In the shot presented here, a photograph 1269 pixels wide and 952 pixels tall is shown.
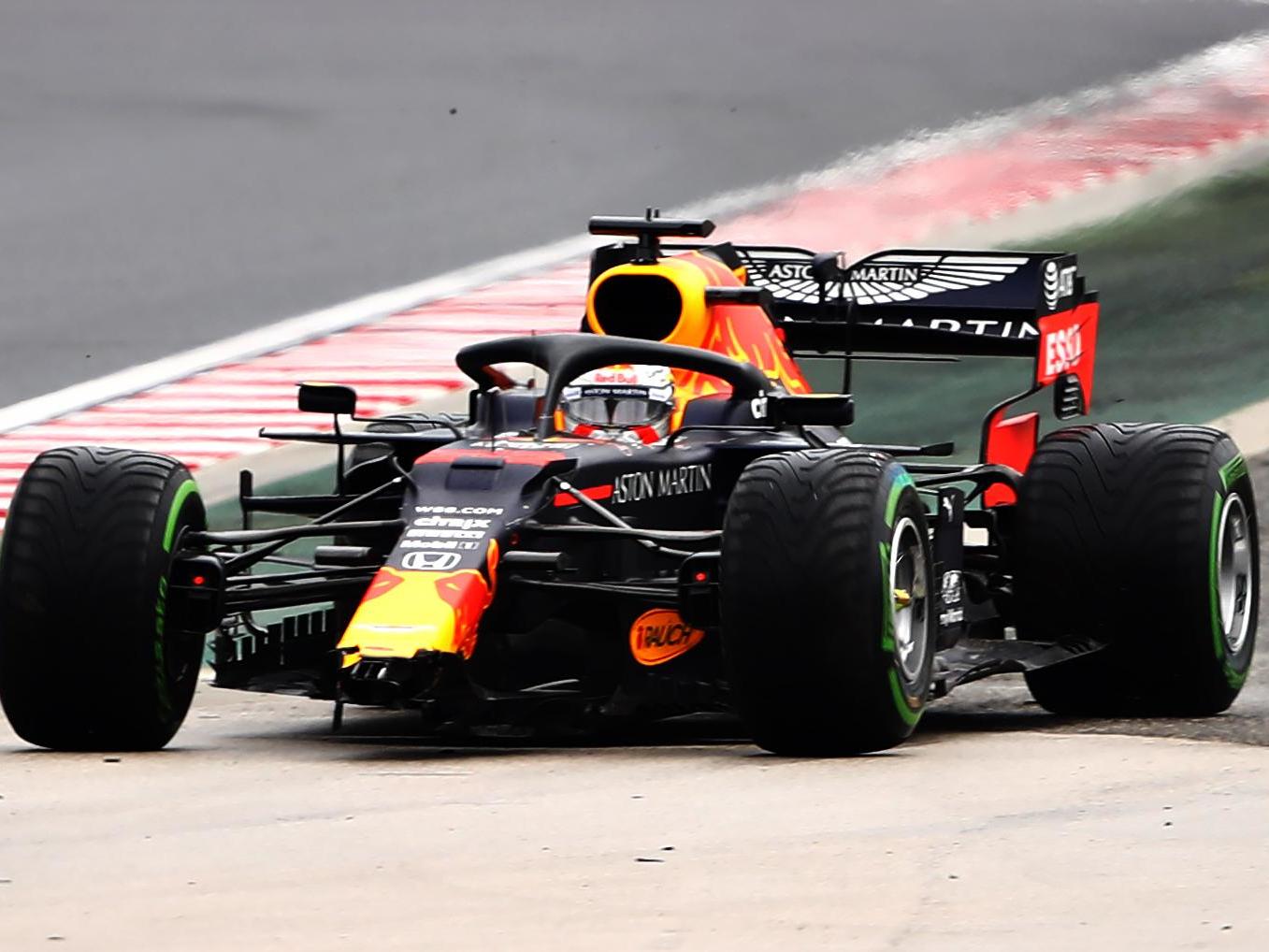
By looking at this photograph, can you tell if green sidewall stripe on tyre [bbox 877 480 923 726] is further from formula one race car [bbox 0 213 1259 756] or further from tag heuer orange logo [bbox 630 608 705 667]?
tag heuer orange logo [bbox 630 608 705 667]

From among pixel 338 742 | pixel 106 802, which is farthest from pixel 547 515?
pixel 106 802

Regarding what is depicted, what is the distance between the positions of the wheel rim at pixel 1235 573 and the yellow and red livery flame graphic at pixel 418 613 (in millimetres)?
3494

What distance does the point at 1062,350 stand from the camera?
1243 cm

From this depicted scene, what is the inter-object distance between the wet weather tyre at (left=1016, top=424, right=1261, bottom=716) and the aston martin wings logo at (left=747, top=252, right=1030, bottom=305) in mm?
1514

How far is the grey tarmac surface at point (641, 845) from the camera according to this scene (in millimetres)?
5801

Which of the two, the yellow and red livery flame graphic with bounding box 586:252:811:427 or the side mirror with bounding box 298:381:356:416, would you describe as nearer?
the side mirror with bounding box 298:381:356:416

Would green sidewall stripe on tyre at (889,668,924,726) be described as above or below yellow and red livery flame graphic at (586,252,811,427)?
below

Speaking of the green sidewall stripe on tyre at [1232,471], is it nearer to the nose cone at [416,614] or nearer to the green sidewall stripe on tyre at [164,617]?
the nose cone at [416,614]

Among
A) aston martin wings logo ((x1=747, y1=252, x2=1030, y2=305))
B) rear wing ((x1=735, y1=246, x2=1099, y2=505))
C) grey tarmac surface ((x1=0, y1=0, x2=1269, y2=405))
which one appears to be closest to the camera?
rear wing ((x1=735, y1=246, x2=1099, y2=505))

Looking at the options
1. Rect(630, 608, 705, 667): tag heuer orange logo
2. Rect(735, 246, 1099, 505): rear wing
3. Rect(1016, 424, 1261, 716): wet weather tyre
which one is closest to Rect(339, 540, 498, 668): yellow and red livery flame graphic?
Rect(630, 608, 705, 667): tag heuer orange logo

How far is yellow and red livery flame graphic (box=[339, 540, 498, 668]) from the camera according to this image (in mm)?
8742

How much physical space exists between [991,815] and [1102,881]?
1123 mm

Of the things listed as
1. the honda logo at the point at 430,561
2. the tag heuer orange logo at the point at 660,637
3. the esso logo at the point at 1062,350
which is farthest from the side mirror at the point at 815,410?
the esso logo at the point at 1062,350

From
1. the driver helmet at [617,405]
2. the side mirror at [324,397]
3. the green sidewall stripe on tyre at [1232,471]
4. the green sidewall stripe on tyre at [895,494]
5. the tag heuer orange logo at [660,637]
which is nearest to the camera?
the green sidewall stripe on tyre at [895,494]
